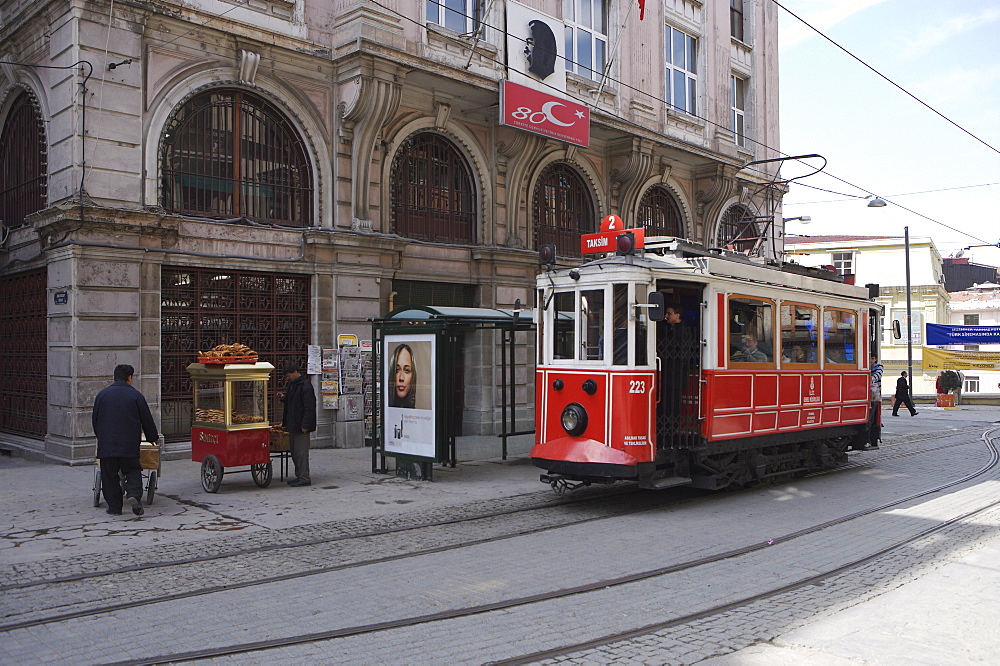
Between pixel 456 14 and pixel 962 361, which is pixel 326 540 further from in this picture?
pixel 962 361

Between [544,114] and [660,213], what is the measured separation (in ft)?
25.5

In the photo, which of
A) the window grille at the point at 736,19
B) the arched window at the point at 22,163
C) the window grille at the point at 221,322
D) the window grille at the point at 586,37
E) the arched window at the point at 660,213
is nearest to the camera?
the window grille at the point at 221,322

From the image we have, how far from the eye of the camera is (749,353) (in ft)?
38.2

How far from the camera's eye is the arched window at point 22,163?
51.1 ft

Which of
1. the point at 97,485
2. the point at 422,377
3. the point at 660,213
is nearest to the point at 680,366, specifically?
the point at 422,377

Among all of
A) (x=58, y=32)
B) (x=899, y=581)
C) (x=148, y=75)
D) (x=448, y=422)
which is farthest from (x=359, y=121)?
(x=899, y=581)

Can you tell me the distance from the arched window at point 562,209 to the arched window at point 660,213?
7.58 feet

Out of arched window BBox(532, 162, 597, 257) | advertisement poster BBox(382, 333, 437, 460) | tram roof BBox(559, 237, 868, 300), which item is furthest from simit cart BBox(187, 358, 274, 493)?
arched window BBox(532, 162, 597, 257)

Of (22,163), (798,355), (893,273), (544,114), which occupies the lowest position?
(798,355)

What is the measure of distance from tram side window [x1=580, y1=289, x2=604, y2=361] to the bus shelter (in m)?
2.59

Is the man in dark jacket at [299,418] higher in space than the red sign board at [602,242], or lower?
lower

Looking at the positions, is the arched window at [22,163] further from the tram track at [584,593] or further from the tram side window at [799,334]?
the tram side window at [799,334]

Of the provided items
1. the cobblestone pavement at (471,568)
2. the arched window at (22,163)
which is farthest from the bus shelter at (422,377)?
the arched window at (22,163)

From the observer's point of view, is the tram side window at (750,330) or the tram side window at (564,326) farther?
the tram side window at (750,330)
